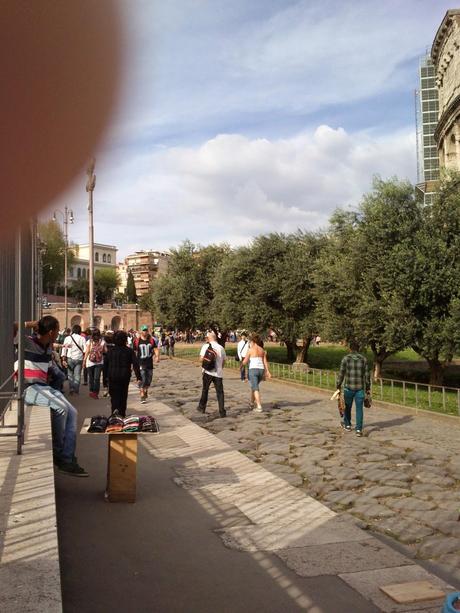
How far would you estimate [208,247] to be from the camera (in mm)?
43750

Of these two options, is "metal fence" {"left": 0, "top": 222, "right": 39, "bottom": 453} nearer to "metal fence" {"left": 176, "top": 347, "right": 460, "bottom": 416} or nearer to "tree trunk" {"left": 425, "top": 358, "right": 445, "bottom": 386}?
"metal fence" {"left": 176, "top": 347, "right": 460, "bottom": 416}

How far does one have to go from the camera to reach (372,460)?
838 centimetres

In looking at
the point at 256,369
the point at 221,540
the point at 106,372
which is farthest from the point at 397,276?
the point at 221,540

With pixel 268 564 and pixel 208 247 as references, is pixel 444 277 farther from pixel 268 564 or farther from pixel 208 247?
pixel 208 247

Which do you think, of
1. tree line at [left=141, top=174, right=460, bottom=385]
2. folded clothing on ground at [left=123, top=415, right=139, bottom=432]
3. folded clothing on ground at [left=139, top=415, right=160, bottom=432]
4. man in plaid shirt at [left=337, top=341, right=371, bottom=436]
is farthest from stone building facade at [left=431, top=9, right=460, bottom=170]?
folded clothing on ground at [left=123, top=415, right=139, bottom=432]

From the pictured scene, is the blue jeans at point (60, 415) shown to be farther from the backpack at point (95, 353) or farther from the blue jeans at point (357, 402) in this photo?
the backpack at point (95, 353)

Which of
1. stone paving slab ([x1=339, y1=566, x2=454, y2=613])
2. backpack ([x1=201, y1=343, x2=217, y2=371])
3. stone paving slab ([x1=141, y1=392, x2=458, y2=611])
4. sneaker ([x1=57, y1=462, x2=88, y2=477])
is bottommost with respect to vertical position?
stone paving slab ([x1=141, y1=392, x2=458, y2=611])

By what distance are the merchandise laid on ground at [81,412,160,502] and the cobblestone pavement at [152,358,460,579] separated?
206 cm

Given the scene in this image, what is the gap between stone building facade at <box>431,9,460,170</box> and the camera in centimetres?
5188

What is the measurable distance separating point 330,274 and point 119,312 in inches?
3117

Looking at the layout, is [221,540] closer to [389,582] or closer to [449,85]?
[389,582]

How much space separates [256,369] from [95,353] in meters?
4.05

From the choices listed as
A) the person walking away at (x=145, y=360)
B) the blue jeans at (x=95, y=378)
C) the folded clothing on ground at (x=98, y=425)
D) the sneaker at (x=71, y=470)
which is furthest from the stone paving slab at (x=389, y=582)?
the blue jeans at (x=95, y=378)

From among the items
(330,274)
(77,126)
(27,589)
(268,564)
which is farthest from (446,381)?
(77,126)
